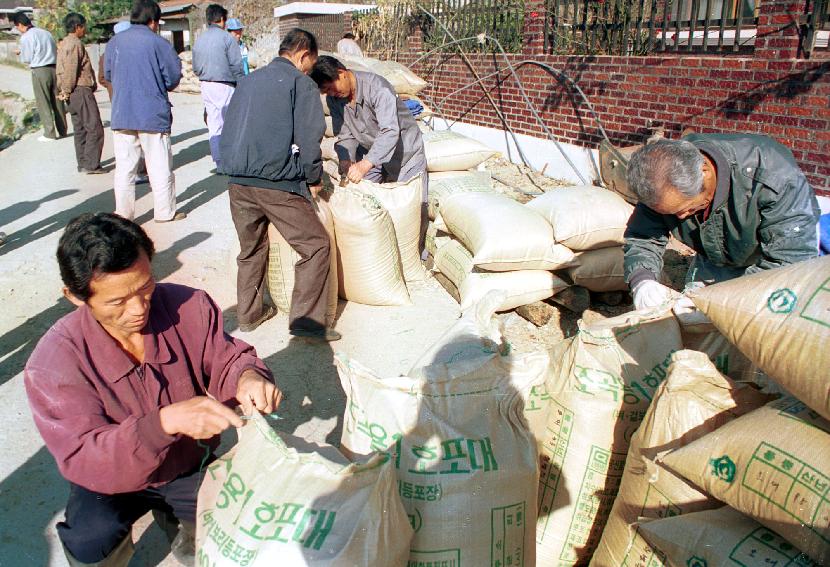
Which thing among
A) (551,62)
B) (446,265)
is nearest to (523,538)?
(446,265)

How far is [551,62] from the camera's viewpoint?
7188 mm

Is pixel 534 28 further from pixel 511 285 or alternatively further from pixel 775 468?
pixel 775 468

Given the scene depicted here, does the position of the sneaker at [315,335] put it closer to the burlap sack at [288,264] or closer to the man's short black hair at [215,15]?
the burlap sack at [288,264]

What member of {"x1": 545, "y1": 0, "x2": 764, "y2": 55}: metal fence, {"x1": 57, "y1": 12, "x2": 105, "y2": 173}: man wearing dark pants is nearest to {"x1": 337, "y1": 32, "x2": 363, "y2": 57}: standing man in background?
{"x1": 57, "y1": 12, "x2": 105, "y2": 173}: man wearing dark pants

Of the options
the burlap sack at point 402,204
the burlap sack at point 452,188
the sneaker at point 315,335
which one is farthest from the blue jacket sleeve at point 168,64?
the sneaker at point 315,335

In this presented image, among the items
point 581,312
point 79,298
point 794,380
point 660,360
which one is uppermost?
point 79,298

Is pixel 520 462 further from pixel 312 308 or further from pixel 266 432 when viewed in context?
pixel 312 308

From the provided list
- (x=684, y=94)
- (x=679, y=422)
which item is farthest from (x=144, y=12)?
(x=679, y=422)

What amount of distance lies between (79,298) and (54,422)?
31 cm

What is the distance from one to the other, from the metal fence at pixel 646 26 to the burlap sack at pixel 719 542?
471 cm

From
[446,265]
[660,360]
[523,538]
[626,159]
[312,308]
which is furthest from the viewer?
[626,159]

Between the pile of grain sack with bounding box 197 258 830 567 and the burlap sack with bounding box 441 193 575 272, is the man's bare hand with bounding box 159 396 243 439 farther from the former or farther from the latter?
the burlap sack with bounding box 441 193 575 272

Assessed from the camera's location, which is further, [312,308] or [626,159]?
[626,159]

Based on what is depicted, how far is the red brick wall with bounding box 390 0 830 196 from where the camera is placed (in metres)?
4.57
